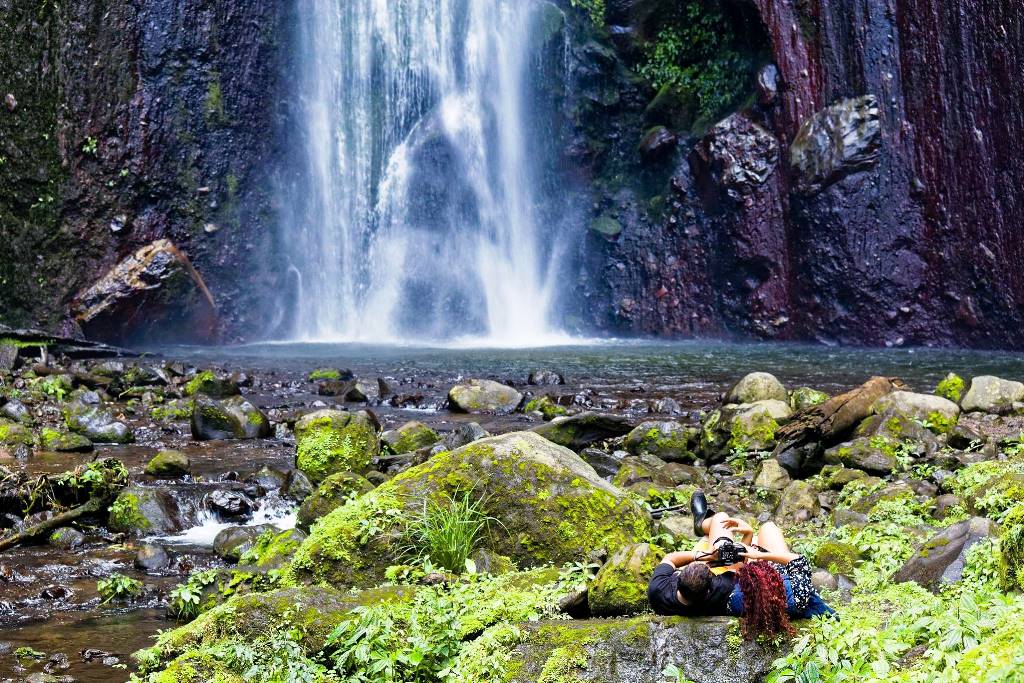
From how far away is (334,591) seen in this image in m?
4.80

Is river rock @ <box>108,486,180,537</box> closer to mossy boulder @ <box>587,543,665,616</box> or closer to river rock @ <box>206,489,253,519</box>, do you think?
river rock @ <box>206,489,253,519</box>

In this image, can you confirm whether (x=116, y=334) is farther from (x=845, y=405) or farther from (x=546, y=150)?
(x=845, y=405)

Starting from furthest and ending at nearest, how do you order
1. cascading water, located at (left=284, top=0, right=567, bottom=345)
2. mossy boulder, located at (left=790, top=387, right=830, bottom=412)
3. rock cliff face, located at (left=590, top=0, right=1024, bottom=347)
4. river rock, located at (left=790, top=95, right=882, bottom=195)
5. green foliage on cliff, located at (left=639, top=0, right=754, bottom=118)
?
cascading water, located at (left=284, top=0, right=567, bottom=345)
green foliage on cliff, located at (left=639, top=0, right=754, bottom=118)
river rock, located at (left=790, top=95, right=882, bottom=195)
rock cliff face, located at (left=590, top=0, right=1024, bottom=347)
mossy boulder, located at (left=790, top=387, right=830, bottom=412)

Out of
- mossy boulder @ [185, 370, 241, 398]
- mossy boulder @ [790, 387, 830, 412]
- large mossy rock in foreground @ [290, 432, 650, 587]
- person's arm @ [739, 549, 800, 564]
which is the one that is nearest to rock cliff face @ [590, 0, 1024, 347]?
mossy boulder @ [790, 387, 830, 412]

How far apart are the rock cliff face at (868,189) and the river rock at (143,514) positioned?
21.1 m

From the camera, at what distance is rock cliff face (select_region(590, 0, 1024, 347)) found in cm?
2272

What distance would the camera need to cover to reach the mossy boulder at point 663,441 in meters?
9.79

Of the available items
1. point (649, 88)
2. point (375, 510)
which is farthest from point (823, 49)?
point (375, 510)

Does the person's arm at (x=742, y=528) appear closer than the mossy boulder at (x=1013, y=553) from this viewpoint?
No

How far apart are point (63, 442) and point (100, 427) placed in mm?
941

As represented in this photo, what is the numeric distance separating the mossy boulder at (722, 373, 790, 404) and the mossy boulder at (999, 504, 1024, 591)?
8113 mm

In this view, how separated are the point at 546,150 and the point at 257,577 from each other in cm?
2598

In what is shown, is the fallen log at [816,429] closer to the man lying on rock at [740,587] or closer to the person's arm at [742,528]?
the person's arm at [742,528]

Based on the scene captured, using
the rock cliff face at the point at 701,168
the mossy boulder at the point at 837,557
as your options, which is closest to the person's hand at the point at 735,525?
the mossy boulder at the point at 837,557
